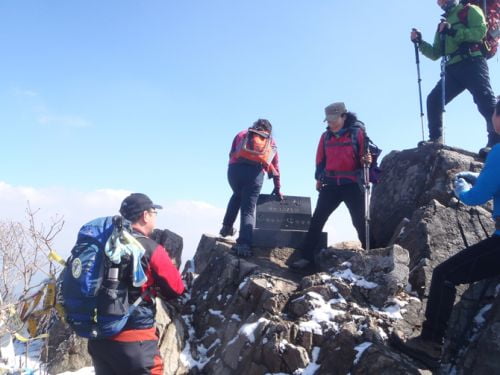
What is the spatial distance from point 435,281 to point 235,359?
3164 mm

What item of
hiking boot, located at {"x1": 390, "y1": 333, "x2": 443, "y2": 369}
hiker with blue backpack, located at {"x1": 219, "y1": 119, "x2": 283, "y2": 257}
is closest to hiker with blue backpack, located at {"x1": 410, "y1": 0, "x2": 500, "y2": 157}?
hiker with blue backpack, located at {"x1": 219, "y1": 119, "x2": 283, "y2": 257}

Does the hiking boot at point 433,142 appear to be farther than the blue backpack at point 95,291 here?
Yes

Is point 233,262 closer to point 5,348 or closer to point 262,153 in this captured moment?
point 262,153

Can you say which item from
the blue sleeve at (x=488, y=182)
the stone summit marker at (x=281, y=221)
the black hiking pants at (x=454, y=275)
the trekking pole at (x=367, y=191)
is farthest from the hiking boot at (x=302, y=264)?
the blue sleeve at (x=488, y=182)

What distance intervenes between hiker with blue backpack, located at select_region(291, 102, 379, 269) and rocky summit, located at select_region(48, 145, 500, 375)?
65 centimetres

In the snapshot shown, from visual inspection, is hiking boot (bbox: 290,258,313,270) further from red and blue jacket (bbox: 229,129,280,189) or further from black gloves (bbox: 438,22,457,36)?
black gloves (bbox: 438,22,457,36)

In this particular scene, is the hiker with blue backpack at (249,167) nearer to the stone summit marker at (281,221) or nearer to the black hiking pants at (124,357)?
the stone summit marker at (281,221)

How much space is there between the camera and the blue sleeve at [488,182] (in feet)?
13.8

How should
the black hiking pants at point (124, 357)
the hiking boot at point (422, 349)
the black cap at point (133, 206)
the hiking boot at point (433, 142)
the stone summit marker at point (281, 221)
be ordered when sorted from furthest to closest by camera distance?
the hiking boot at point (433, 142) < the stone summit marker at point (281, 221) < the black cap at point (133, 206) < the hiking boot at point (422, 349) < the black hiking pants at point (124, 357)

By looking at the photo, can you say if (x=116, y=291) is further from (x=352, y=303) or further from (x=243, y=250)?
(x=243, y=250)

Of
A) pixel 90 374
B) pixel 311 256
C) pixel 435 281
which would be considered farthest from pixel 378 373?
pixel 90 374

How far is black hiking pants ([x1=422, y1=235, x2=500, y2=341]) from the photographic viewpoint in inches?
171

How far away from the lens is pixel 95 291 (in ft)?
13.4

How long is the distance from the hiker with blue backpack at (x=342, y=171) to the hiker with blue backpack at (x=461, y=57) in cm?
278
